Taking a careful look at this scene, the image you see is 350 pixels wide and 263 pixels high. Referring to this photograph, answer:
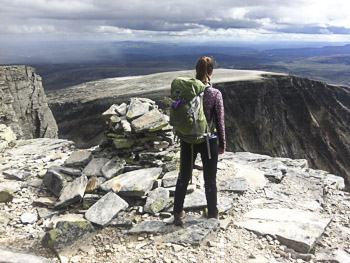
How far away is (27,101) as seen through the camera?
33438mm

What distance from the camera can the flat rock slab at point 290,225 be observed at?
18.4 feet

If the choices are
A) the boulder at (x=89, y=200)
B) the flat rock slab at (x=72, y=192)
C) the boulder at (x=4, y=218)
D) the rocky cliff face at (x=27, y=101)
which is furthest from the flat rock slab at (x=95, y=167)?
the rocky cliff face at (x=27, y=101)

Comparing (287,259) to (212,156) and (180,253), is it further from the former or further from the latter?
(212,156)

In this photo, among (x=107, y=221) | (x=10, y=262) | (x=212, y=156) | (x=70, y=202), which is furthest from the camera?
(x=70, y=202)

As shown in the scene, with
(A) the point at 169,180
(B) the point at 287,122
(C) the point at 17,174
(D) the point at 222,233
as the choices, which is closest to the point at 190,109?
(D) the point at 222,233

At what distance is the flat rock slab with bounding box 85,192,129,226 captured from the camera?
6.42 meters

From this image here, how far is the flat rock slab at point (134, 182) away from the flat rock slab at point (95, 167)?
2.63 feet

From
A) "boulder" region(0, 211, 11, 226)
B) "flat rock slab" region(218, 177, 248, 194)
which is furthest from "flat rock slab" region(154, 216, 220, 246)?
"boulder" region(0, 211, 11, 226)

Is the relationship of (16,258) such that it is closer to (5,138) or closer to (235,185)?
(235,185)

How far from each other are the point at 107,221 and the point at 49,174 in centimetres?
340

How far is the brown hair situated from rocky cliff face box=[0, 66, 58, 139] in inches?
1162

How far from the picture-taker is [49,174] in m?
8.54

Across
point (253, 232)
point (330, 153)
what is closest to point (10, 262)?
point (253, 232)

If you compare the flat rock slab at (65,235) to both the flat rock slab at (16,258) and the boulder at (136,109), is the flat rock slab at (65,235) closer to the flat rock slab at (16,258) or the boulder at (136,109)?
the flat rock slab at (16,258)
